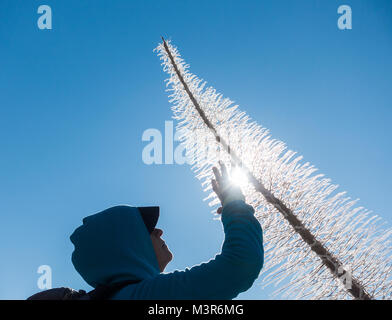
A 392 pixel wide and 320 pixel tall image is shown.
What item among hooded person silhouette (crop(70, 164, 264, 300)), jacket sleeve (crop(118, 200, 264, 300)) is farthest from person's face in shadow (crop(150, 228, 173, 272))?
jacket sleeve (crop(118, 200, 264, 300))

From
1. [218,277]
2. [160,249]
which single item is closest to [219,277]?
[218,277]

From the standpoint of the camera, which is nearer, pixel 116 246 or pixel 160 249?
pixel 116 246

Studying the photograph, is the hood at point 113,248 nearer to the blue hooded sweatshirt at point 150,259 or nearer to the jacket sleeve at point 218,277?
the blue hooded sweatshirt at point 150,259

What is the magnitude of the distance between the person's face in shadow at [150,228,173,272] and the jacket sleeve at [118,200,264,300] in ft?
1.76

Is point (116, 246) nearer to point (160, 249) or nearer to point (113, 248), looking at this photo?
point (113, 248)

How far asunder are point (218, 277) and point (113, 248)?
0.63m

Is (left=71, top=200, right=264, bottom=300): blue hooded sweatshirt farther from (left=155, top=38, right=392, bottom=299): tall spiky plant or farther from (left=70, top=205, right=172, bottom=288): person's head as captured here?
(left=155, top=38, right=392, bottom=299): tall spiky plant

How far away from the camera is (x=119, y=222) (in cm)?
156

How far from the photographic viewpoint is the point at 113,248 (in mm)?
1452

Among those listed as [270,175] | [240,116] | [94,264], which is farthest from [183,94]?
[94,264]

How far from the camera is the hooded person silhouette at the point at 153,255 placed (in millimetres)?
1170
